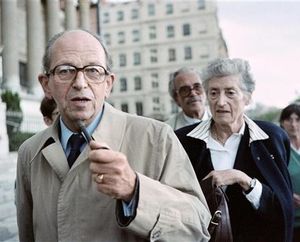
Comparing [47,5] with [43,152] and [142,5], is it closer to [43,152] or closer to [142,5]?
[43,152]

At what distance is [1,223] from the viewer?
522 centimetres

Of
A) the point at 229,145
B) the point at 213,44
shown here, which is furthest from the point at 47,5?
the point at 213,44

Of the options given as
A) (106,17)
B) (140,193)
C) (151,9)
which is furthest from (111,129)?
(106,17)

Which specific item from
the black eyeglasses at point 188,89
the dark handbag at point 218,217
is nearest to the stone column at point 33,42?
the black eyeglasses at point 188,89

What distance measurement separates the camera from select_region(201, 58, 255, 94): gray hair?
251cm

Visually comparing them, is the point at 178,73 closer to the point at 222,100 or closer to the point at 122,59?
the point at 222,100

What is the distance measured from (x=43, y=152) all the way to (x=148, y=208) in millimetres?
450

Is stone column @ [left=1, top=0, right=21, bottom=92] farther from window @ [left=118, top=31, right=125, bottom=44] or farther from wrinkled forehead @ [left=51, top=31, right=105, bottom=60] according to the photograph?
window @ [left=118, top=31, right=125, bottom=44]

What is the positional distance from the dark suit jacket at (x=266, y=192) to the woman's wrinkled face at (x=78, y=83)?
3.45 feet

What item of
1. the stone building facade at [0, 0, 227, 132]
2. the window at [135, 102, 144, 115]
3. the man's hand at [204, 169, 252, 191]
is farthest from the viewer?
the window at [135, 102, 144, 115]

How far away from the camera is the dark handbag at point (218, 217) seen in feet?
6.29

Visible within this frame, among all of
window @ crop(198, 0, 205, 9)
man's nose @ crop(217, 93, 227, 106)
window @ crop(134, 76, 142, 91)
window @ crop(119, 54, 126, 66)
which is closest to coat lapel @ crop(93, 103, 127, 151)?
man's nose @ crop(217, 93, 227, 106)

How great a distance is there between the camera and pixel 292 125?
4.03 metres

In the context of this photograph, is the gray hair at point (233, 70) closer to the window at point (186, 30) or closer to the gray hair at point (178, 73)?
the gray hair at point (178, 73)
